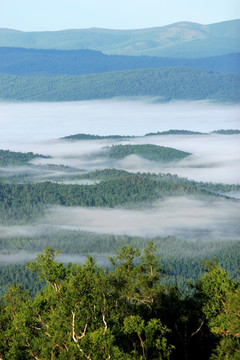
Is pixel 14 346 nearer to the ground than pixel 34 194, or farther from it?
farther from it

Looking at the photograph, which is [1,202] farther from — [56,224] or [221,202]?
[221,202]

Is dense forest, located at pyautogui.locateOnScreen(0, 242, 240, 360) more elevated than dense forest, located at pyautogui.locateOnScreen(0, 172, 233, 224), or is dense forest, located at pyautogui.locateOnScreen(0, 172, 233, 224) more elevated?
dense forest, located at pyautogui.locateOnScreen(0, 242, 240, 360)

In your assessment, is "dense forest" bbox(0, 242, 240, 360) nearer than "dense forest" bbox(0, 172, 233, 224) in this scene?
Yes

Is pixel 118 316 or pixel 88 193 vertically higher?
pixel 118 316

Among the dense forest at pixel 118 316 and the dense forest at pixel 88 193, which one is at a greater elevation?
the dense forest at pixel 118 316

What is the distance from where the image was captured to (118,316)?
687 inches

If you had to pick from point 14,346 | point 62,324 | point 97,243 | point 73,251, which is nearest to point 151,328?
point 62,324

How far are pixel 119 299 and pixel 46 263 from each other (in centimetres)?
202

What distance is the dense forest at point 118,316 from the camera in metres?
16.1

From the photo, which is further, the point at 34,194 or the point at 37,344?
the point at 34,194

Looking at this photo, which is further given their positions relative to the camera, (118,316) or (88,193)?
(88,193)

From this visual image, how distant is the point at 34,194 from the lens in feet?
363

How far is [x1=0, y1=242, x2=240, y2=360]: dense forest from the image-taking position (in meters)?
16.1

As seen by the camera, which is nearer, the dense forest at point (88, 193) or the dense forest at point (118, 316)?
the dense forest at point (118, 316)
